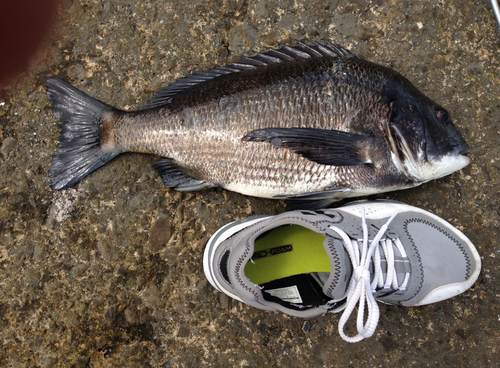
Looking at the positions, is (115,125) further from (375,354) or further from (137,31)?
(375,354)

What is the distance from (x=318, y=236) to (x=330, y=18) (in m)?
1.44

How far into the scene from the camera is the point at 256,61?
229 centimetres

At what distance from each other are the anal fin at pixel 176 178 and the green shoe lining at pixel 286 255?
494 millimetres

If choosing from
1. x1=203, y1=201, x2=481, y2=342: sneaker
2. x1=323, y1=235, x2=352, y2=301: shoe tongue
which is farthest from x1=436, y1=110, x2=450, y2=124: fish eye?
x1=323, y1=235, x2=352, y2=301: shoe tongue

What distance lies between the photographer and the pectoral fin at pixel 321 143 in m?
2.02

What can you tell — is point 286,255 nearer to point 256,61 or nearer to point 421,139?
point 421,139

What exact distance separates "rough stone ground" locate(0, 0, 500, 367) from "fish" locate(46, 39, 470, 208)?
9.1 inches

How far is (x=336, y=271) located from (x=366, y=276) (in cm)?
18

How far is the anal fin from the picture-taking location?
89.8 inches

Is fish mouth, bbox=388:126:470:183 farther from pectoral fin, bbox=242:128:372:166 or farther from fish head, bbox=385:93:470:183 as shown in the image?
pectoral fin, bbox=242:128:372:166

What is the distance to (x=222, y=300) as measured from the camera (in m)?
2.35

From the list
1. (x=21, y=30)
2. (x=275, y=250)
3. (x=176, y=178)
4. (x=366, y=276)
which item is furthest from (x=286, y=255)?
(x=21, y=30)

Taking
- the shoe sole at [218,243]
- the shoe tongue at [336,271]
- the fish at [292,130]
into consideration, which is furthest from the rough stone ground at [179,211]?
the shoe tongue at [336,271]

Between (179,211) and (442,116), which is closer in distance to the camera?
(442,116)
